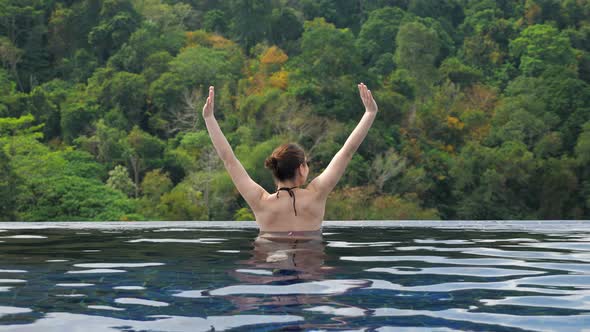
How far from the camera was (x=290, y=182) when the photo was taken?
518 centimetres

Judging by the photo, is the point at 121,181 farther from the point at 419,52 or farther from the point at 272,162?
the point at 272,162

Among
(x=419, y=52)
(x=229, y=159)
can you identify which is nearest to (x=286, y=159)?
(x=229, y=159)

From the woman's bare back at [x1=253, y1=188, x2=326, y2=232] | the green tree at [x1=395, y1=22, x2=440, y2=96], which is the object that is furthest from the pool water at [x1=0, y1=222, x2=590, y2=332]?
the green tree at [x1=395, y1=22, x2=440, y2=96]

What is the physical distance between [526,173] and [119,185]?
16.5m

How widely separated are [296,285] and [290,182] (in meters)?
1.47

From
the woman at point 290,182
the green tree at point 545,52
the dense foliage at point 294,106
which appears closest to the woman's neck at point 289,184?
the woman at point 290,182

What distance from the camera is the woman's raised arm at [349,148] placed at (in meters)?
5.00

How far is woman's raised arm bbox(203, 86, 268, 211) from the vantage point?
16.1 ft

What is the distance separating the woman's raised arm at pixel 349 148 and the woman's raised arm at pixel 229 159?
0.37 m

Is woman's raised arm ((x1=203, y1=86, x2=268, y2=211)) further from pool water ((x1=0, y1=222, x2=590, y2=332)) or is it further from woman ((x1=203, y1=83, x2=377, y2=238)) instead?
pool water ((x1=0, y1=222, x2=590, y2=332))

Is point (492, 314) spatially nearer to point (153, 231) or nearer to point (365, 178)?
point (153, 231)

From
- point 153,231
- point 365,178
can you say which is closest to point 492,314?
point 153,231

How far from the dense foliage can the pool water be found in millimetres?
21399

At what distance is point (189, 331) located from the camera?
9.22 ft
